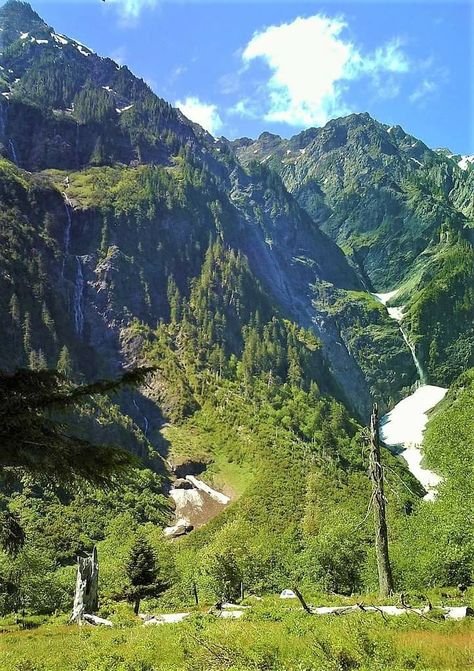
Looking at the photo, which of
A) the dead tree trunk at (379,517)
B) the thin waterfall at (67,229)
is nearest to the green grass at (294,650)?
the dead tree trunk at (379,517)

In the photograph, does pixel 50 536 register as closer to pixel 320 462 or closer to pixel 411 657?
pixel 320 462

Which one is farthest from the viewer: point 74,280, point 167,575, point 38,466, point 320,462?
point 74,280

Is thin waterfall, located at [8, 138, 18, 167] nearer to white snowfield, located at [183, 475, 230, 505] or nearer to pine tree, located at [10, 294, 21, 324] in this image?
pine tree, located at [10, 294, 21, 324]

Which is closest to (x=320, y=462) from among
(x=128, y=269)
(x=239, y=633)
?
(x=128, y=269)

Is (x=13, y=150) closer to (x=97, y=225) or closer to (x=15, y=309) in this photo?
(x=97, y=225)

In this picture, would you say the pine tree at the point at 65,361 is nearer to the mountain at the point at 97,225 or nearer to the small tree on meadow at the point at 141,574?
the mountain at the point at 97,225

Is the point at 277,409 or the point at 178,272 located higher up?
the point at 178,272

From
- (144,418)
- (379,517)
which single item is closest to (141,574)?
(379,517)

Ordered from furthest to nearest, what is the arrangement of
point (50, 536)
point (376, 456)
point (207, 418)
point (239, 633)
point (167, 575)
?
1. point (207, 418)
2. point (50, 536)
3. point (167, 575)
4. point (376, 456)
5. point (239, 633)
